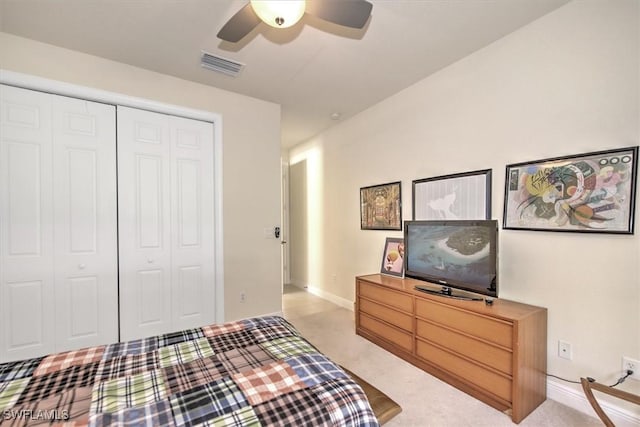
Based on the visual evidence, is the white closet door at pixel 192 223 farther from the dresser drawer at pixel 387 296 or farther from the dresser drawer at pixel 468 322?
Answer: the dresser drawer at pixel 468 322

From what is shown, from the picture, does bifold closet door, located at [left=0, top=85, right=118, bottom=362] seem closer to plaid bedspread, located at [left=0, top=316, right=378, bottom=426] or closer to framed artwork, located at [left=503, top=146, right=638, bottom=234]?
plaid bedspread, located at [left=0, top=316, right=378, bottom=426]

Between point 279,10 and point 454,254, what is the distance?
209cm

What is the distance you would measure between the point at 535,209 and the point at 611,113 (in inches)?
27.4

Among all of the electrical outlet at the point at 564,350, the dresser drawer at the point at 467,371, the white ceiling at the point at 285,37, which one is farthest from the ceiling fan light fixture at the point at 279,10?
the electrical outlet at the point at 564,350

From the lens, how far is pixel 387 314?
8.82 feet

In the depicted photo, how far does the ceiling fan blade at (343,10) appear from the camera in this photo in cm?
140

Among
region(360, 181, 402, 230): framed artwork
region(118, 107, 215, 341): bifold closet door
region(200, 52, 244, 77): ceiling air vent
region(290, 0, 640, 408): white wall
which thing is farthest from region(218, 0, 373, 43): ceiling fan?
region(360, 181, 402, 230): framed artwork

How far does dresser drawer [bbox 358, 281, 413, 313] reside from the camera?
2.50 metres

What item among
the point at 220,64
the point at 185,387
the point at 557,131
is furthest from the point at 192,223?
the point at 557,131

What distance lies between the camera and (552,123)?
1.96 meters

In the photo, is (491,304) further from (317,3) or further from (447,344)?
(317,3)

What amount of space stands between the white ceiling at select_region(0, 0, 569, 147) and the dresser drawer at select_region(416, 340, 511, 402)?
2475 mm

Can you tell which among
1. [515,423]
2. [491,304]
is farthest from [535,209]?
[515,423]

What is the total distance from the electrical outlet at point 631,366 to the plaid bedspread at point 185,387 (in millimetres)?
1736
